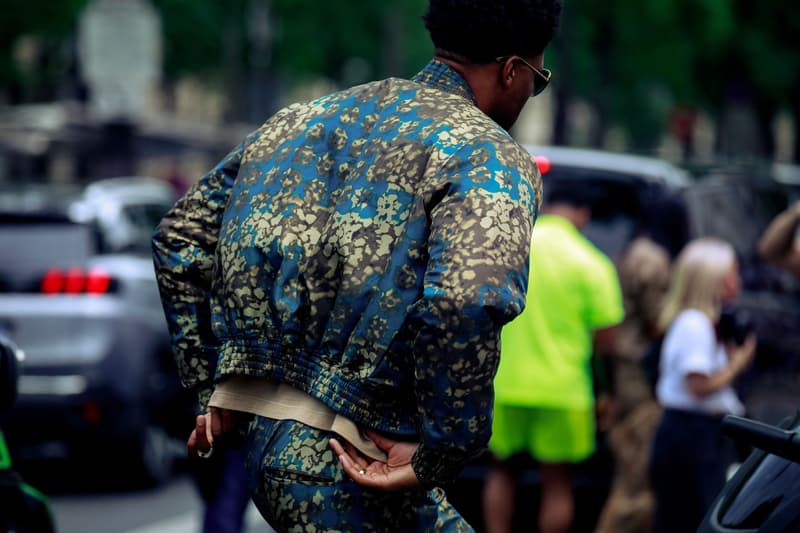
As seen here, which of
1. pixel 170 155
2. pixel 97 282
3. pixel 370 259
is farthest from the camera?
pixel 170 155

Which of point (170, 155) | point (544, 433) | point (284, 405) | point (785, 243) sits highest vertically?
point (284, 405)

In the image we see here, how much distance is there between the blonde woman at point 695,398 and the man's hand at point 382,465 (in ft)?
11.6

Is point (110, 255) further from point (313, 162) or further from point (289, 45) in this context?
point (289, 45)

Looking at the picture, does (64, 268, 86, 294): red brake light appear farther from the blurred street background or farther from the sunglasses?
the sunglasses

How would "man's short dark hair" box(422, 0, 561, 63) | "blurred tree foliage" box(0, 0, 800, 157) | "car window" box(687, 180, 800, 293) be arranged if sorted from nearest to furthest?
"man's short dark hair" box(422, 0, 561, 63) → "car window" box(687, 180, 800, 293) → "blurred tree foliage" box(0, 0, 800, 157)

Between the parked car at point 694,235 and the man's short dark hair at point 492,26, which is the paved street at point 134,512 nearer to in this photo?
the parked car at point 694,235

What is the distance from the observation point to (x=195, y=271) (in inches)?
136

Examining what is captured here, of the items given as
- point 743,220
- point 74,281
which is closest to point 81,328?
point 74,281

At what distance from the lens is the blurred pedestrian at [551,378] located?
267 inches

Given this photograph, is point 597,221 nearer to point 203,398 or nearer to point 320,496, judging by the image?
point 203,398

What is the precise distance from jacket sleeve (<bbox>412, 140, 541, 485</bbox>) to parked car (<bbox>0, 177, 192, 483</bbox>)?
6906 mm

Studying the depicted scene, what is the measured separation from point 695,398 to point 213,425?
3540mm

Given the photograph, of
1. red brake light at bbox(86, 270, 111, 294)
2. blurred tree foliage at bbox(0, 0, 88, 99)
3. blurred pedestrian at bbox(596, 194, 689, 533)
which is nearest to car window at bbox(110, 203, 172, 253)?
red brake light at bbox(86, 270, 111, 294)

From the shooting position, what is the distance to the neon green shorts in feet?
22.3
